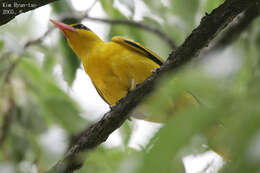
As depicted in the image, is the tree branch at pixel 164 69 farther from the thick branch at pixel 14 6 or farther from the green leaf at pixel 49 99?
the green leaf at pixel 49 99

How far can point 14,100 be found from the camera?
3.71m

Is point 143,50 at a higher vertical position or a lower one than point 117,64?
higher

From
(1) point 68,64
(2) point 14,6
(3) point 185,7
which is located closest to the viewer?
(2) point 14,6

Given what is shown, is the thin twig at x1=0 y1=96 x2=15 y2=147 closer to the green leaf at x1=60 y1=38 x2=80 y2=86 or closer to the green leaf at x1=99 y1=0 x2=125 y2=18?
the green leaf at x1=60 y1=38 x2=80 y2=86

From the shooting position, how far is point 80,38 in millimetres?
3713

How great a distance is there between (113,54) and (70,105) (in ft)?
2.85

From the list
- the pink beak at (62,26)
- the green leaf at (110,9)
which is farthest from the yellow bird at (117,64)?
the green leaf at (110,9)

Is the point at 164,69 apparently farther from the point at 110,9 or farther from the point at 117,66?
the point at 110,9

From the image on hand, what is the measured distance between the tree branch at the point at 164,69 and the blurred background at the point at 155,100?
9 cm

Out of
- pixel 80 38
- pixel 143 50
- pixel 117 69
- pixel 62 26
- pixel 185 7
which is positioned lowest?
pixel 80 38

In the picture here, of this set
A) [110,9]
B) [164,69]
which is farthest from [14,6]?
[110,9]

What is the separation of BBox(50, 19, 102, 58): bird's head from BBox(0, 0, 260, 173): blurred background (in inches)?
7.4

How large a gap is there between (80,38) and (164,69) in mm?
2068

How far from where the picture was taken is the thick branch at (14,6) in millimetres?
1500
